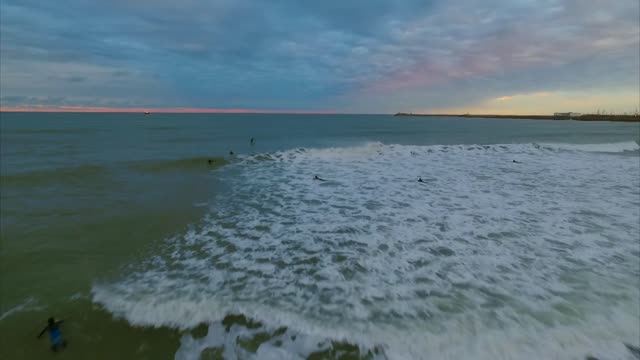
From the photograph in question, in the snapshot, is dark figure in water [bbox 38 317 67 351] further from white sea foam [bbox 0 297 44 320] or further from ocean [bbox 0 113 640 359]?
white sea foam [bbox 0 297 44 320]

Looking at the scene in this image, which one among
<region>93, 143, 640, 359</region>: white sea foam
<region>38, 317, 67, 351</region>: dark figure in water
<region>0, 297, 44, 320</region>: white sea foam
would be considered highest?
<region>93, 143, 640, 359</region>: white sea foam

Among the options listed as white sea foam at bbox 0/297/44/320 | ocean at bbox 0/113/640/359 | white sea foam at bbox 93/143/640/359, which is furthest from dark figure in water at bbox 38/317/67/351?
white sea foam at bbox 0/297/44/320

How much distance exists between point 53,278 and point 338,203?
8.51 meters

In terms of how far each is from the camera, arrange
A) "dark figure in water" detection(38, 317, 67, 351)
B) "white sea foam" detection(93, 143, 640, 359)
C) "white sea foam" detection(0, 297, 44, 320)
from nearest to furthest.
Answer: "dark figure in water" detection(38, 317, 67, 351), "white sea foam" detection(93, 143, 640, 359), "white sea foam" detection(0, 297, 44, 320)

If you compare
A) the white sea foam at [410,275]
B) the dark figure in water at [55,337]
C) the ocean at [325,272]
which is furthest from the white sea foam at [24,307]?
the dark figure in water at [55,337]

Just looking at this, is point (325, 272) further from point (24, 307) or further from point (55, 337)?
point (24, 307)

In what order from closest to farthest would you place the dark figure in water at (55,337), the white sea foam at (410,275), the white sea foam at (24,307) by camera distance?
the dark figure in water at (55,337) → the white sea foam at (410,275) → the white sea foam at (24,307)

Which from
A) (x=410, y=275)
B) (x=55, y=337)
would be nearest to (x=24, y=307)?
(x=55, y=337)

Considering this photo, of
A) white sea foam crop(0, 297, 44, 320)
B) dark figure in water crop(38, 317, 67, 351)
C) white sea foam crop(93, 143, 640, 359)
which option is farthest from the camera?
white sea foam crop(0, 297, 44, 320)

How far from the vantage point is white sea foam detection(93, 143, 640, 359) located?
4.78 metres

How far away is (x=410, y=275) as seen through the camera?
6.65m

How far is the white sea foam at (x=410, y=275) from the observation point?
188 inches

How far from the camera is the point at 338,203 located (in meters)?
12.2

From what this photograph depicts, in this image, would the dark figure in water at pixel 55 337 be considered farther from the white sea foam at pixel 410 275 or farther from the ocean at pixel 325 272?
the white sea foam at pixel 410 275
